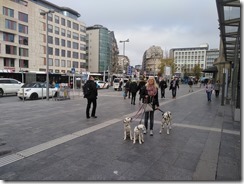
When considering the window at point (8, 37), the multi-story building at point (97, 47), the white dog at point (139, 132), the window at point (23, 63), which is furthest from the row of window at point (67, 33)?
the white dog at point (139, 132)

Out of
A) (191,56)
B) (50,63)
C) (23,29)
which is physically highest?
(191,56)

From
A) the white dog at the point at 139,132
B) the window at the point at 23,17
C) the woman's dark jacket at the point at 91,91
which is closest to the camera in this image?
the white dog at the point at 139,132

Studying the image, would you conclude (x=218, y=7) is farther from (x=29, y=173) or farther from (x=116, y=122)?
(x=29, y=173)

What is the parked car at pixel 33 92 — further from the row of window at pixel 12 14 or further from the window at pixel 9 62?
the row of window at pixel 12 14

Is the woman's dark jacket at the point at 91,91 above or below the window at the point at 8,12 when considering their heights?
below

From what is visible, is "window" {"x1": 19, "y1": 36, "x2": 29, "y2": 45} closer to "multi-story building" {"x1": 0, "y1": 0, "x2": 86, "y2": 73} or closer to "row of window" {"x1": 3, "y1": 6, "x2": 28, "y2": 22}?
"multi-story building" {"x1": 0, "y1": 0, "x2": 86, "y2": 73}

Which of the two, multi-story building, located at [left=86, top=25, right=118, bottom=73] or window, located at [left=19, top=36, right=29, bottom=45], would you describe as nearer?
window, located at [left=19, top=36, right=29, bottom=45]

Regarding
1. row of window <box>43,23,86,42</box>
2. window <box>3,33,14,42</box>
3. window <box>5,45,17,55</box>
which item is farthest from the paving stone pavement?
row of window <box>43,23,86,42</box>

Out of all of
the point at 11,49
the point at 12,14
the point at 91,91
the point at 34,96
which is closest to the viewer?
the point at 91,91

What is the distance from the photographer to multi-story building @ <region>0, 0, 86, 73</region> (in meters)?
44.3

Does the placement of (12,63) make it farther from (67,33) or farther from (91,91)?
(91,91)

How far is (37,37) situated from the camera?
51.4 m

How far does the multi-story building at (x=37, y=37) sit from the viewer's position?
4434cm

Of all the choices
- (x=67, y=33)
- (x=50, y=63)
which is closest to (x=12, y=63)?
(x=50, y=63)
